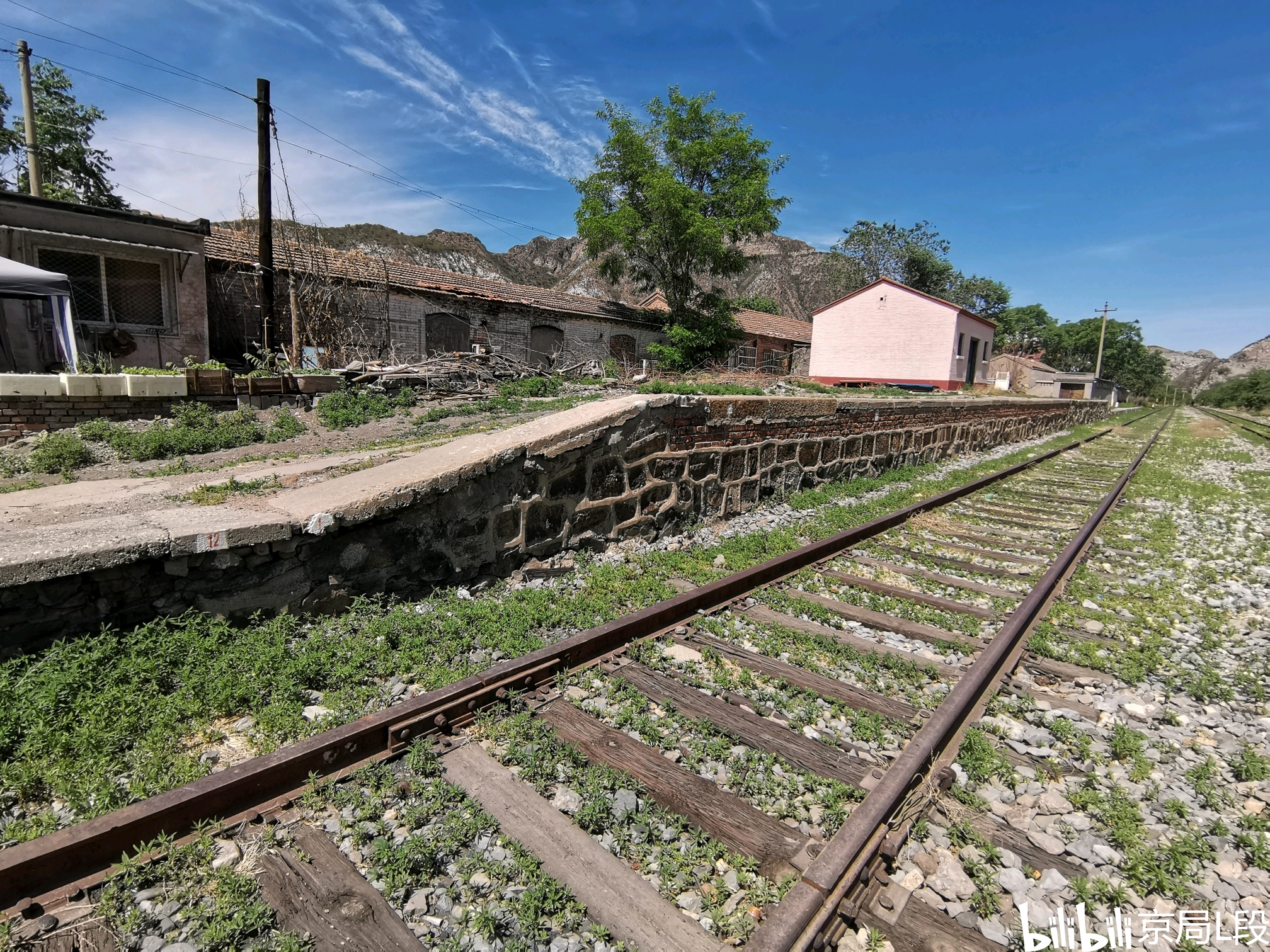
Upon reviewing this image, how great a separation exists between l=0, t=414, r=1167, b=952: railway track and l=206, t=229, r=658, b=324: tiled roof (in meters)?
14.0

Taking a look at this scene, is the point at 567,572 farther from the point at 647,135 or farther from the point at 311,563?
the point at 647,135

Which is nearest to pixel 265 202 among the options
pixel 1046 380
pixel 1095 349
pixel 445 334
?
pixel 445 334

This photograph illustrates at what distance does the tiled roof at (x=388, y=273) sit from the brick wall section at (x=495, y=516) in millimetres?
12021

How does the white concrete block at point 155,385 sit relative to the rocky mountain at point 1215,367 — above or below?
below

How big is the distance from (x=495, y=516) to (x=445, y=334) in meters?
14.6

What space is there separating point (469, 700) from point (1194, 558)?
6752mm

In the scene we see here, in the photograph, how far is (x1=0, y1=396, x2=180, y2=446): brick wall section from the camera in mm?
7266

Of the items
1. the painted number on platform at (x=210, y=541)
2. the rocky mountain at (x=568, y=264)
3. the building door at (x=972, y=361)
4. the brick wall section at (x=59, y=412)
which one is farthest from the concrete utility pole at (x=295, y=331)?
the building door at (x=972, y=361)

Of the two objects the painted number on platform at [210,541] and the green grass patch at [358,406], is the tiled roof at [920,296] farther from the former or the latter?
the painted number on platform at [210,541]

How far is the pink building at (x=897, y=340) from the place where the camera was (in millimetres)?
25375

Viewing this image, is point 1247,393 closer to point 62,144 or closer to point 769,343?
point 769,343

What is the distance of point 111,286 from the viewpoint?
38.6 ft

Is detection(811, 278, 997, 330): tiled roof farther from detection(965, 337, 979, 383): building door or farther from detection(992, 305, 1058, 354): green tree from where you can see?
detection(992, 305, 1058, 354): green tree

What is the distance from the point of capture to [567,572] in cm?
456
